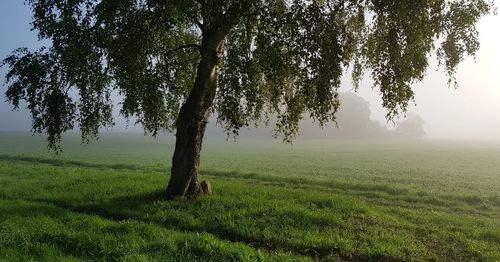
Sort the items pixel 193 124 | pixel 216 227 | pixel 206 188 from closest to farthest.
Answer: pixel 216 227 → pixel 193 124 → pixel 206 188

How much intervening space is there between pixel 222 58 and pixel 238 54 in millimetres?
1352

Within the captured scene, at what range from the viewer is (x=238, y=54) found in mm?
19328

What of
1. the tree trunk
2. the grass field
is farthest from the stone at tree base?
the tree trunk

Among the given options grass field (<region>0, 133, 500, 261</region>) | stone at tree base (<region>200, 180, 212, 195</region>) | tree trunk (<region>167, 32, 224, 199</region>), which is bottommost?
grass field (<region>0, 133, 500, 261</region>)

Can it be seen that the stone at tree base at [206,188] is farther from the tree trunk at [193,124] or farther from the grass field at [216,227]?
the tree trunk at [193,124]

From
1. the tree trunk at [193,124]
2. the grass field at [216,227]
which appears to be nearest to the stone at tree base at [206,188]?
the grass field at [216,227]

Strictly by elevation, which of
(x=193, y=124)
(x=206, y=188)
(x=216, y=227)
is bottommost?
(x=216, y=227)

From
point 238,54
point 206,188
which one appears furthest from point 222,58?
point 206,188

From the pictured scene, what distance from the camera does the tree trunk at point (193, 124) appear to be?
62.8 ft

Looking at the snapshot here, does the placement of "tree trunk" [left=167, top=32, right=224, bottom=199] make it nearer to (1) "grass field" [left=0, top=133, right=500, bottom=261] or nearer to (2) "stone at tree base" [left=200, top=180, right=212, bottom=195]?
(2) "stone at tree base" [left=200, top=180, right=212, bottom=195]

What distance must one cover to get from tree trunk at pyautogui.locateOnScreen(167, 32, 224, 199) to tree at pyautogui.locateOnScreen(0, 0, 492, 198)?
0.04 m

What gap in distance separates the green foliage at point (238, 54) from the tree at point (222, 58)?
0.15 feet

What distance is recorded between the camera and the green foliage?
15.3 metres

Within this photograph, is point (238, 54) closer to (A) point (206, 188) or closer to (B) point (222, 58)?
(B) point (222, 58)
